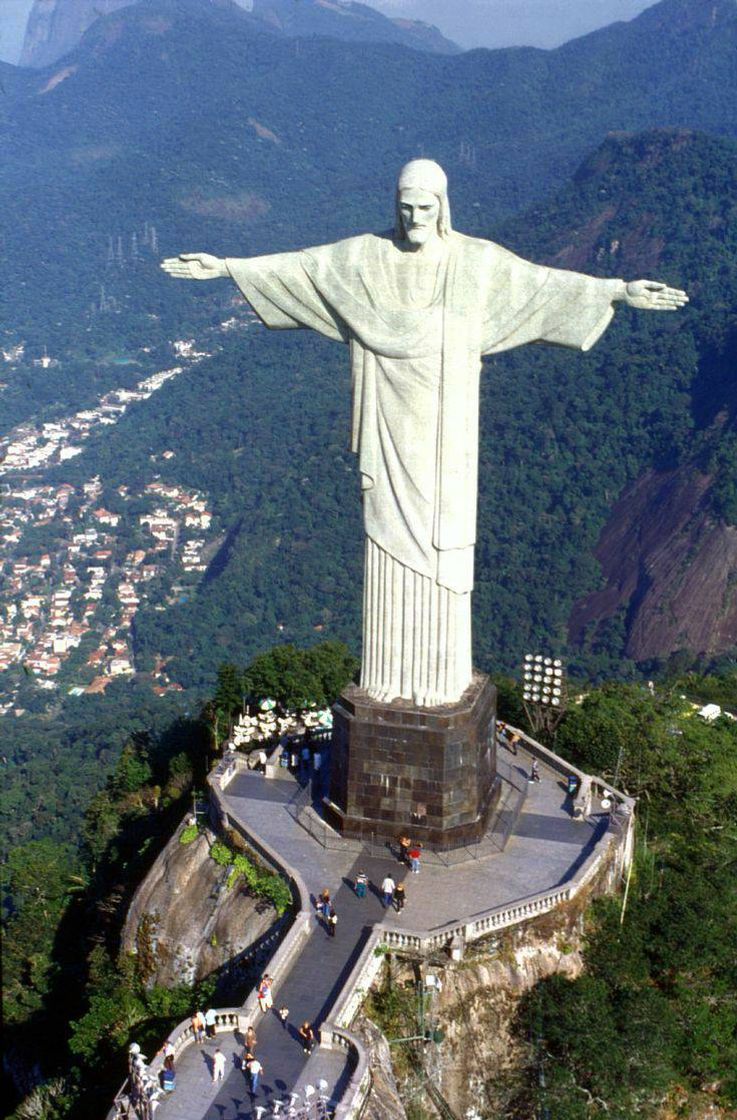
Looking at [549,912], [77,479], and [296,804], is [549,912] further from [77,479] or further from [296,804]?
→ [77,479]

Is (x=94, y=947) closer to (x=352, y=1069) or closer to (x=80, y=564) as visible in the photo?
(x=352, y=1069)

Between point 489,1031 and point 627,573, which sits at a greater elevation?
point 489,1031

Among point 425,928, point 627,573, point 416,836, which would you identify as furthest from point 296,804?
point 627,573

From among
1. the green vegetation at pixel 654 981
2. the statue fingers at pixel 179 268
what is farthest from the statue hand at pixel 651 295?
the green vegetation at pixel 654 981

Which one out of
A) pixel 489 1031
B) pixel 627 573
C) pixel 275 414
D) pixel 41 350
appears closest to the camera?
pixel 489 1031

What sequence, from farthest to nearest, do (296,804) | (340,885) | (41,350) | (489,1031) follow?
(41,350)
(296,804)
(340,885)
(489,1031)

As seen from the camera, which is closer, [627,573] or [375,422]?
[375,422]
